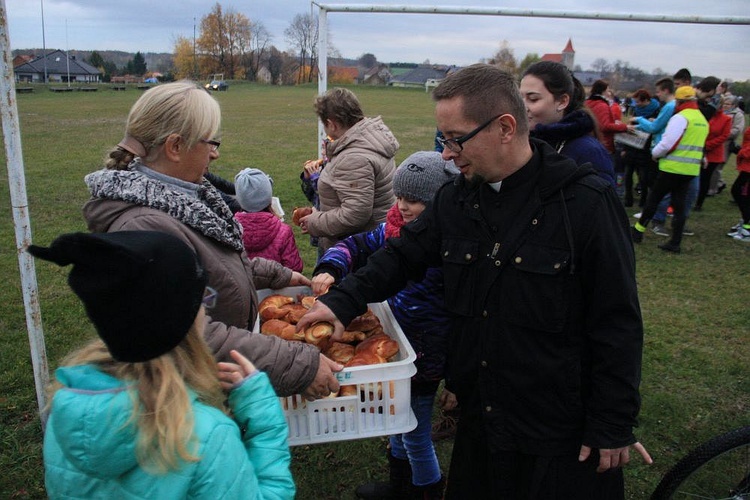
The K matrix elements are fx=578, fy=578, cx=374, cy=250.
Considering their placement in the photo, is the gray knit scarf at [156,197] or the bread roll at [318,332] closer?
the gray knit scarf at [156,197]

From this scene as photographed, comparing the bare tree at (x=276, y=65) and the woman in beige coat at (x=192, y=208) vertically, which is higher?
the bare tree at (x=276, y=65)

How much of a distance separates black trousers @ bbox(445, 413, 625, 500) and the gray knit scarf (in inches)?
47.3

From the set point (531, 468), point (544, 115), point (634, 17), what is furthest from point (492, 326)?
point (634, 17)

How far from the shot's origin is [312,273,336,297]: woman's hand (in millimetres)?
2625

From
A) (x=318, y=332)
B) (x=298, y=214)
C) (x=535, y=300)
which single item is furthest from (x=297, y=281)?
(x=298, y=214)

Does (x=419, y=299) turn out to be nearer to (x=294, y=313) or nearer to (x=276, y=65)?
(x=294, y=313)

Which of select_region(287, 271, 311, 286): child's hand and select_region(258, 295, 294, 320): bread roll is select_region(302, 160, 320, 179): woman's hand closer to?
select_region(287, 271, 311, 286): child's hand

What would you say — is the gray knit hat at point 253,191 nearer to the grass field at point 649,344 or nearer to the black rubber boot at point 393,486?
the grass field at point 649,344

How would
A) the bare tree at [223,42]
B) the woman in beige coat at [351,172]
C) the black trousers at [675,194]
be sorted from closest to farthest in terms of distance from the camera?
the woman in beige coat at [351,172] → the black trousers at [675,194] → the bare tree at [223,42]

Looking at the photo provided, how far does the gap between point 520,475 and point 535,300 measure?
0.70m

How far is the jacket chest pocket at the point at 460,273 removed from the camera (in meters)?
2.02

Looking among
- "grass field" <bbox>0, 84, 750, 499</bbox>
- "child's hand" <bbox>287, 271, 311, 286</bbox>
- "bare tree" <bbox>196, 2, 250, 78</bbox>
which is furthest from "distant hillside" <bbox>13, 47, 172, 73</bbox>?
"child's hand" <bbox>287, 271, 311, 286</bbox>

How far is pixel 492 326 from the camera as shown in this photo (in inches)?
77.0

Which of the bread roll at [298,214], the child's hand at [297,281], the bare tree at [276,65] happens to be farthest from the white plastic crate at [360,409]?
the bare tree at [276,65]
